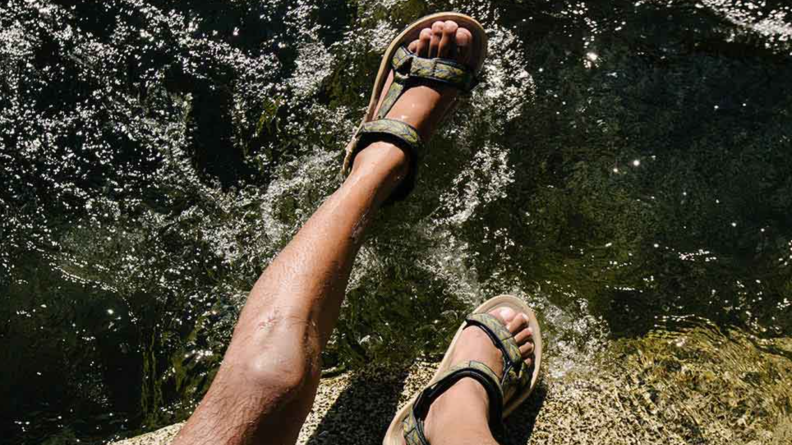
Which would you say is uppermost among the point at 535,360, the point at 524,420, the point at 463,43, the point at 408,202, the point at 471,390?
the point at 463,43

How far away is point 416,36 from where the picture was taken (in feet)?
9.15

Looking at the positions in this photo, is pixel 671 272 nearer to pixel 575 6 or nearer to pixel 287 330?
pixel 575 6

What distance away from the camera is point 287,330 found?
1618mm

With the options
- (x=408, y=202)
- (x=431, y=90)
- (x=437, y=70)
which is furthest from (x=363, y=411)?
(x=437, y=70)

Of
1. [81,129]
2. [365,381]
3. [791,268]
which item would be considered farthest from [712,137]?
[81,129]

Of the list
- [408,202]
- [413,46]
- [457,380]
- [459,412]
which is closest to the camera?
[459,412]

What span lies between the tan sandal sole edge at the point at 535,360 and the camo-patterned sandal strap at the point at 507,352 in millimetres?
31

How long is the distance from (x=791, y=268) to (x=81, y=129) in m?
2.94

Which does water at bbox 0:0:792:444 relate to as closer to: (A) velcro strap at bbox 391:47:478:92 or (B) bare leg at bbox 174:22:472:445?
(A) velcro strap at bbox 391:47:478:92

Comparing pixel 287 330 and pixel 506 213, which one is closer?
pixel 287 330

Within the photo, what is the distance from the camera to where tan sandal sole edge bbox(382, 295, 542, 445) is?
212 centimetres

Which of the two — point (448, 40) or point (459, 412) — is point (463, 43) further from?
point (459, 412)

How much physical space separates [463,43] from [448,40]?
71mm

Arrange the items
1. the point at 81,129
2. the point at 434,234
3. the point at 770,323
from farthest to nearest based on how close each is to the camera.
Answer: the point at 81,129 < the point at 434,234 < the point at 770,323
